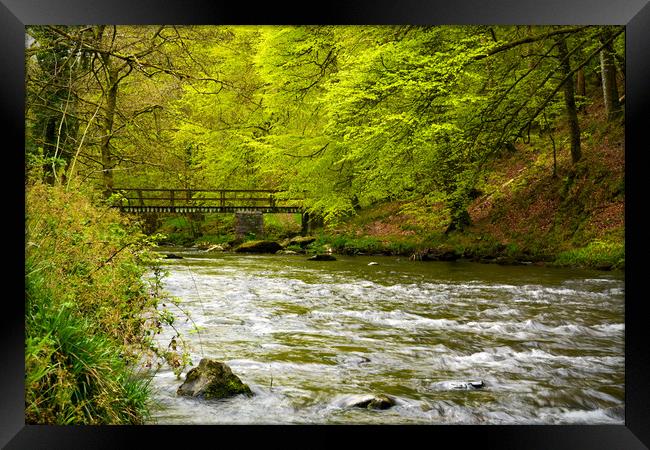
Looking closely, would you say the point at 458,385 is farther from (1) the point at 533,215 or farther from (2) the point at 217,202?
(2) the point at 217,202

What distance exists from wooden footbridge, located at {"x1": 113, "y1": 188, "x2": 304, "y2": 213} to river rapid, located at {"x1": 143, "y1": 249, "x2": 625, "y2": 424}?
374 centimetres

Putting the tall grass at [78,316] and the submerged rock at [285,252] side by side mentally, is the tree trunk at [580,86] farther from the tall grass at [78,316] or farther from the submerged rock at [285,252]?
the tall grass at [78,316]

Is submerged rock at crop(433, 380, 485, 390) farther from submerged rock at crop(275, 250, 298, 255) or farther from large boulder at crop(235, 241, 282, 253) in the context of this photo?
large boulder at crop(235, 241, 282, 253)

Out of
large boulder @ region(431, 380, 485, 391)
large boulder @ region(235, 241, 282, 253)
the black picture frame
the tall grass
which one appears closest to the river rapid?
large boulder @ region(431, 380, 485, 391)

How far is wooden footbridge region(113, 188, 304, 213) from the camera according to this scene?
14539 millimetres

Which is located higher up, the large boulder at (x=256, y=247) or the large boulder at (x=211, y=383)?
the large boulder at (x=256, y=247)

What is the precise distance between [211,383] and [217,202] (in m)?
12.7

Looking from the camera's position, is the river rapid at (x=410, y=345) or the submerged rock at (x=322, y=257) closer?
the river rapid at (x=410, y=345)

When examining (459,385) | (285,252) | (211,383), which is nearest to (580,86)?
(285,252)

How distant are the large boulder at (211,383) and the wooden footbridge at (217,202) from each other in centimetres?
968

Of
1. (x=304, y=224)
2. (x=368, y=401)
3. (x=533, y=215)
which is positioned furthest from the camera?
(x=304, y=224)

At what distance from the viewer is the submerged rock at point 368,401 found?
4.54m

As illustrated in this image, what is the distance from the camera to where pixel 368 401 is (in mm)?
4562
